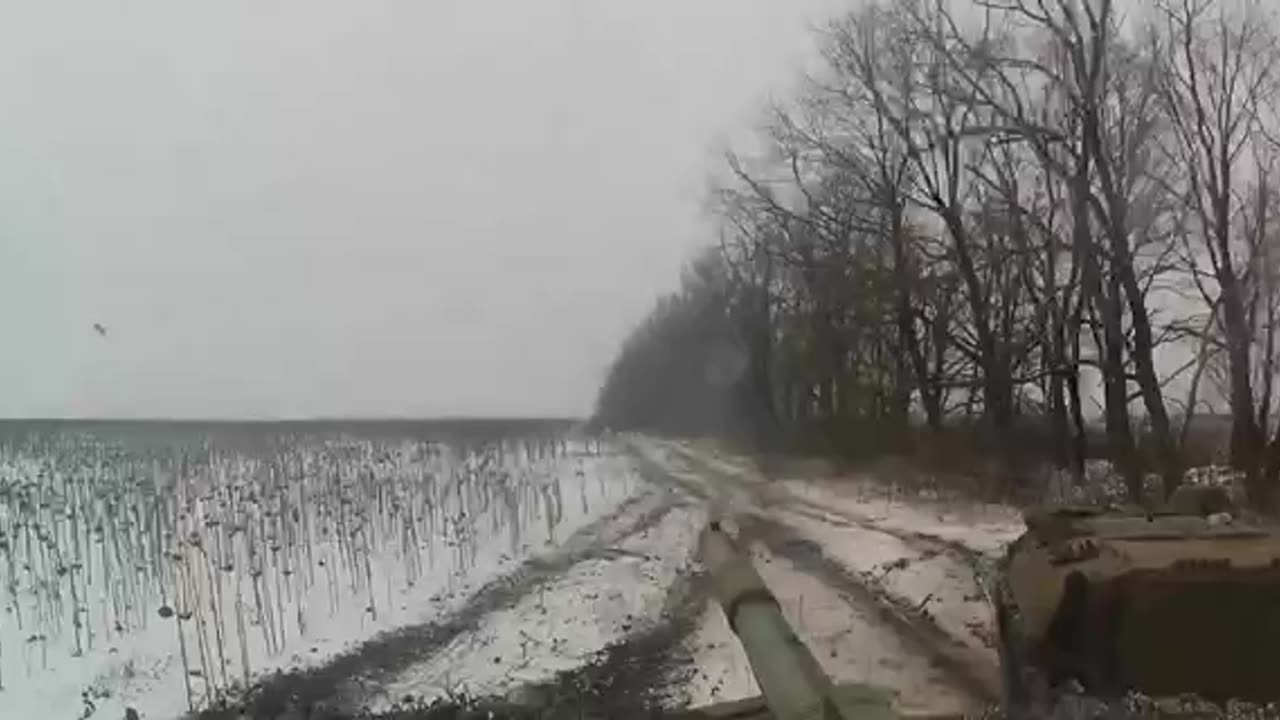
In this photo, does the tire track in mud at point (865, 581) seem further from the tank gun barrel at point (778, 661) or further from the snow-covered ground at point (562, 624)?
the tank gun barrel at point (778, 661)

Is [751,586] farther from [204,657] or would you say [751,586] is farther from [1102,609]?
[204,657]

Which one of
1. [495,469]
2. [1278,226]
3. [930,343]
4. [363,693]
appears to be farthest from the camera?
[930,343]

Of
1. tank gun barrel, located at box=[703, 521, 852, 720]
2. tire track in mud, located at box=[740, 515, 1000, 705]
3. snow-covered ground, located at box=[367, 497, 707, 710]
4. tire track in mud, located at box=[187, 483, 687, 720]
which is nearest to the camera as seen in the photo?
tank gun barrel, located at box=[703, 521, 852, 720]

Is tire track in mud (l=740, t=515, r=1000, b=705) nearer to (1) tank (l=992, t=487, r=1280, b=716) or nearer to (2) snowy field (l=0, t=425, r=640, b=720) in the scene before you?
(2) snowy field (l=0, t=425, r=640, b=720)

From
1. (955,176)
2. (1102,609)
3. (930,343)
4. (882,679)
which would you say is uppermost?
(955,176)

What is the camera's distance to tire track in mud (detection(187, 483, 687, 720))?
927cm

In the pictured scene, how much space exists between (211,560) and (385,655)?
2.54 metres

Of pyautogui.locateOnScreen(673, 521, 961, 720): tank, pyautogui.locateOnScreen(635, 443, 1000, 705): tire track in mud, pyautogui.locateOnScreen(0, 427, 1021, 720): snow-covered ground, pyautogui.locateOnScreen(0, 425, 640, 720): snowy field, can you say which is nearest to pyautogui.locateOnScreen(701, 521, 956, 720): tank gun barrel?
pyautogui.locateOnScreen(673, 521, 961, 720): tank

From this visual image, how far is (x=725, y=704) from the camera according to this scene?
7.66 m

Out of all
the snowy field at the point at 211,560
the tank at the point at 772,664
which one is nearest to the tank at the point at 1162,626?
the tank at the point at 772,664

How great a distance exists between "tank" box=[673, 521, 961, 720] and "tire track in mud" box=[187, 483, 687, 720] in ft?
9.63

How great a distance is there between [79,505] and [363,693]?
15.1ft

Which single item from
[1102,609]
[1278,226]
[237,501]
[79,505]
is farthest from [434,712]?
[1278,226]

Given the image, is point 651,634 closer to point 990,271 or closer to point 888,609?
point 888,609
